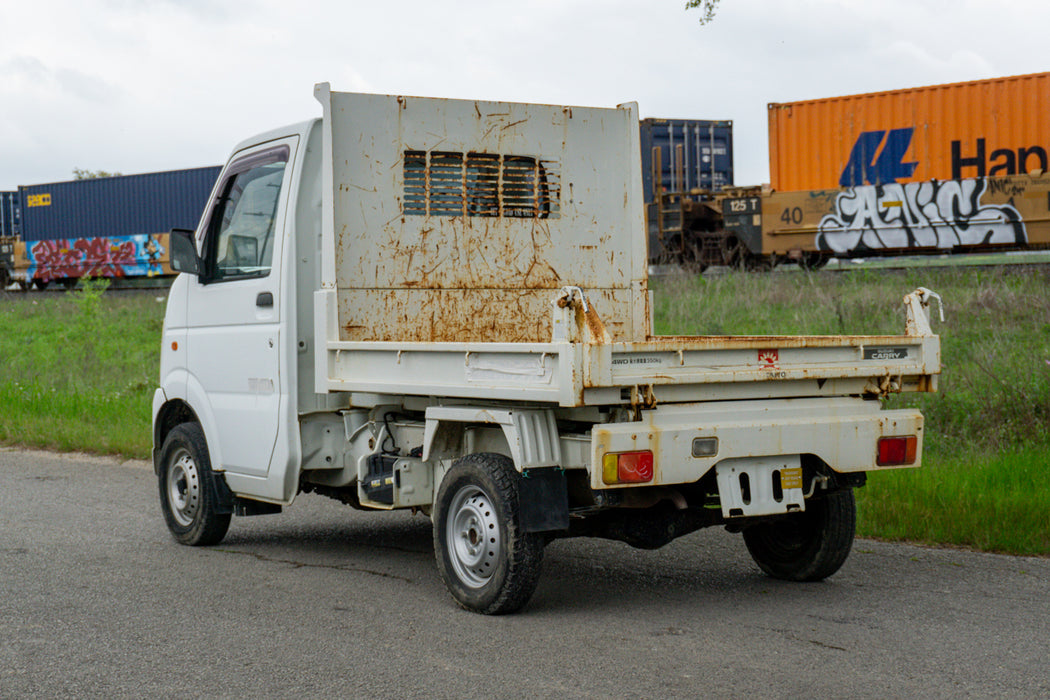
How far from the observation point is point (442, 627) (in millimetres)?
5105

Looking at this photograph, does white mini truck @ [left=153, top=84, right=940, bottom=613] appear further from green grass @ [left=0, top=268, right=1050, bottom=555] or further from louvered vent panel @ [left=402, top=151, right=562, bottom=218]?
green grass @ [left=0, top=268, right=1050, bottom=555]

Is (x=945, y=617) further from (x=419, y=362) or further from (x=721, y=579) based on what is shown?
(x=419, y=362)

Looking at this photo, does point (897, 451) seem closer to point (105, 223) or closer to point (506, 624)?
point (506, 624)

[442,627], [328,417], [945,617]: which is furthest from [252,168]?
[945,617]

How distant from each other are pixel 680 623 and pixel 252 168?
3.54 m

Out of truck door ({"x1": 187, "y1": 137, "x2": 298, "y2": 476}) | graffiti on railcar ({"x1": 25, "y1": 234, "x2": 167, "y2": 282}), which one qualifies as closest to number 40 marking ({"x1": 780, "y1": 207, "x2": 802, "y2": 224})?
truck door ({"x1": 187, "y1": 137, "x2": 298, "y2": 476})

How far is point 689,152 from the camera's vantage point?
2955 centimetres

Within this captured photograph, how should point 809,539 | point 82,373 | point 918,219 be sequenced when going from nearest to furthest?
point 809,539 < point 82,373 < point 918,219

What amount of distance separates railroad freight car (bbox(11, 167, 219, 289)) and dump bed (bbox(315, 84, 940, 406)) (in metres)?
30.3

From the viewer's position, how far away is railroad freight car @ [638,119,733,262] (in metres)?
25.5

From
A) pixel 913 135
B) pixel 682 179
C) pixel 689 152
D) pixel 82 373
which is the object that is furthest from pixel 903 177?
pixel 82 373

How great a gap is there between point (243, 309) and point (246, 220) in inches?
20.8

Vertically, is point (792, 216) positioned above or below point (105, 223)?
below

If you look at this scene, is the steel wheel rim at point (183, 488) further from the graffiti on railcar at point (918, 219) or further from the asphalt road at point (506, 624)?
the graffiti on railcar at point (918, 219)
